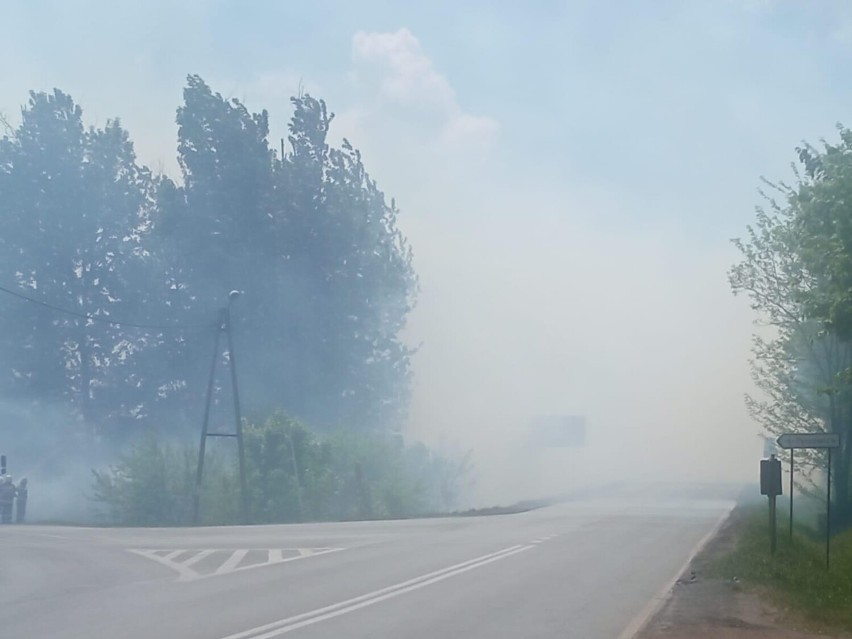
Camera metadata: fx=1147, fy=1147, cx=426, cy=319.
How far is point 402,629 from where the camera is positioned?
1223 centimetres

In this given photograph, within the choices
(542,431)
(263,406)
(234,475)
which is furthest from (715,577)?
(542,431)

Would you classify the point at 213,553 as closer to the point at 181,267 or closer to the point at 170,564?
the point at 170,564

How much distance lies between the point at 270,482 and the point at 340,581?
27412 millimetres

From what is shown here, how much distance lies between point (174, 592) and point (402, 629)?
175 inches

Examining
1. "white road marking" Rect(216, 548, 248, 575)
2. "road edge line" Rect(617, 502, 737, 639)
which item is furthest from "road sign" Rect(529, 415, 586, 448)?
"white road marking" Rect(216, 548, 248, 575)

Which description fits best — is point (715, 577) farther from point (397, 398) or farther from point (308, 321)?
point (397, 398)

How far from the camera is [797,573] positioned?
18.0 metres

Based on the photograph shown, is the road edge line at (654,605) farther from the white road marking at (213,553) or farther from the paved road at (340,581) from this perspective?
the white road marking at (213,553)

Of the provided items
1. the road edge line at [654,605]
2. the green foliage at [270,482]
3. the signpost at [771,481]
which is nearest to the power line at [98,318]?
the green foliage at [270,482]

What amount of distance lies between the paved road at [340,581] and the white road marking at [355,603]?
0.09 ft

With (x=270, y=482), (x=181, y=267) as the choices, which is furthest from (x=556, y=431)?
(x=270, y=482)

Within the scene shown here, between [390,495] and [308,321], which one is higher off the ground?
[308,321]

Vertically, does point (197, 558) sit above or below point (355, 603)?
below

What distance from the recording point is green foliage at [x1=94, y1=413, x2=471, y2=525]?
42156 millimetres
